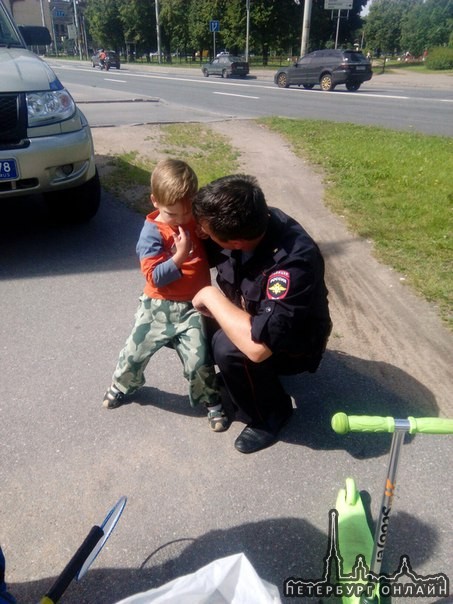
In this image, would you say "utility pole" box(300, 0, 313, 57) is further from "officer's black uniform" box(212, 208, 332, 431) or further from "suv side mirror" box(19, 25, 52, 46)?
"officer's black uniform" box(212, 208, 332, 431)

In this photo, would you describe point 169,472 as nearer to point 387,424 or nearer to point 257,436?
point 257,436

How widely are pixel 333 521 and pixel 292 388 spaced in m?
1.04

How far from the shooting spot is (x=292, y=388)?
9.77 ft

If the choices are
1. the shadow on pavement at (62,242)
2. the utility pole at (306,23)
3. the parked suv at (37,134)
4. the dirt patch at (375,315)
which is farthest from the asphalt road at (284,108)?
the utility pole at (306,23)

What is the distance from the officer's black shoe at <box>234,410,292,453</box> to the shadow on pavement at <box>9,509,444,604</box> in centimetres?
42

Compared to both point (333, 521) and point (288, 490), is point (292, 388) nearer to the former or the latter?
point (288, 490)

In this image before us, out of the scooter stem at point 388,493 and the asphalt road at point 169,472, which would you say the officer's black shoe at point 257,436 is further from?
the scooter stem at point 388,493

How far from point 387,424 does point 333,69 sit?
23.9 meters

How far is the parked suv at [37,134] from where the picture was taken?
4094 mm

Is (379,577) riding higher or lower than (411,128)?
higher

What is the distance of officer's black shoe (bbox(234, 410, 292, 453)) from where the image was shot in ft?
8.30

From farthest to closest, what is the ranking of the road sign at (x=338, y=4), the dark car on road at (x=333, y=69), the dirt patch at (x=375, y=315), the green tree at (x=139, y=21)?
the green tree at (x=139, y=21) → the road sign at (x=338, y=4) → the dark car on road at (x=333, y=69) → the dirt patch at (x=375, y=315)

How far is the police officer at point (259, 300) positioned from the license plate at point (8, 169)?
2216mm

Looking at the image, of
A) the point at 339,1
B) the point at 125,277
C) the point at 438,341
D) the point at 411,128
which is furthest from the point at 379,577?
the point at 339,1
